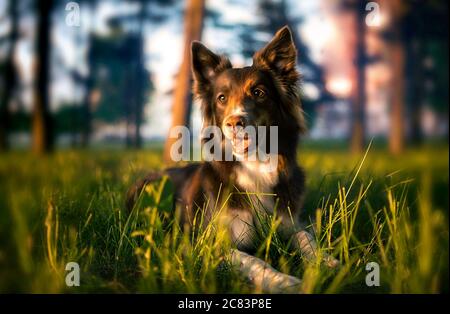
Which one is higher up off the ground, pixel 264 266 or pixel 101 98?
pixel 101 98

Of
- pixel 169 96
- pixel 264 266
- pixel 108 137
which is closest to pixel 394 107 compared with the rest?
pixel 169 96

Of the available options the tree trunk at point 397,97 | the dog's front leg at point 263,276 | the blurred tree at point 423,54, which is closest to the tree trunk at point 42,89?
the dog's front leg at point 263,276

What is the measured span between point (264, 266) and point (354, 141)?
55.9ft

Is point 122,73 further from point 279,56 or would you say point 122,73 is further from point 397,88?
point 279,56

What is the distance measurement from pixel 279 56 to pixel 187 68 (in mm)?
4286

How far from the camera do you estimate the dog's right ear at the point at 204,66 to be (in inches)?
162

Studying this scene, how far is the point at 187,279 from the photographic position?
2.71 metres

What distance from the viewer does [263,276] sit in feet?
9.05

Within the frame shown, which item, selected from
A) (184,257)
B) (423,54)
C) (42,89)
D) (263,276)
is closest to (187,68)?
(184,257)

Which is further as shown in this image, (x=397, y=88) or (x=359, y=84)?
(x=397, y=88)

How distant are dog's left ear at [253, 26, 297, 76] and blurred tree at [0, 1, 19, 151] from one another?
1840 cm

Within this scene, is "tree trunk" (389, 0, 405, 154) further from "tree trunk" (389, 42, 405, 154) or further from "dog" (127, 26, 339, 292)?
"dog" (127, 26, 339, 292)

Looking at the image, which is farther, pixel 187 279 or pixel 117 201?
pixel 117 201
